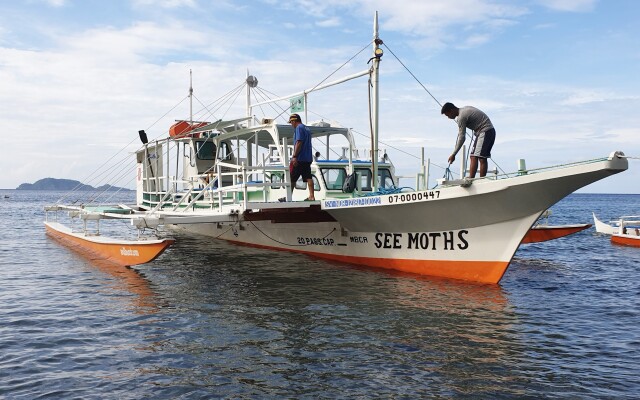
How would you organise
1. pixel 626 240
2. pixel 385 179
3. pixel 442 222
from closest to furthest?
pixel 442 222
pixel 385 179
pixel 626 240

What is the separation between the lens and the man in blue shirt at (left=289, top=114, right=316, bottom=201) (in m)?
13.6

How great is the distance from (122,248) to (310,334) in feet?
27.3

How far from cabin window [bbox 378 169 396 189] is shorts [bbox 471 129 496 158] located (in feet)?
14.8

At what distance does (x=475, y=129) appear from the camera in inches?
474

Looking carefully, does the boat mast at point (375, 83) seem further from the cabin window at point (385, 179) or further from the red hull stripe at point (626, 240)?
the red hull stripe at point (626, 240)

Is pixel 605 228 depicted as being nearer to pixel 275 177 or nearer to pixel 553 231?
pixel 553 231

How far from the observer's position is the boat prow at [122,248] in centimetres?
1404

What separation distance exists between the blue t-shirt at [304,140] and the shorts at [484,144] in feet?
13.5

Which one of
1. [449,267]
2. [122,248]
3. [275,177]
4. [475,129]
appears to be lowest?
[449,267]

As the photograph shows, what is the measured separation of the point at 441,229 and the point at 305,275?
3716 mm

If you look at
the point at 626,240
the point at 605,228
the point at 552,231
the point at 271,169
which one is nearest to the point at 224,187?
the point at 271,169

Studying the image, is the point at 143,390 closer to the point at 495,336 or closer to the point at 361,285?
the point at 495,336

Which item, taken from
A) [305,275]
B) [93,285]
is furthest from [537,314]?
[93,285]

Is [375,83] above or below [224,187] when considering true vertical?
above
